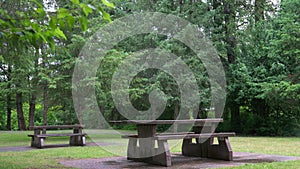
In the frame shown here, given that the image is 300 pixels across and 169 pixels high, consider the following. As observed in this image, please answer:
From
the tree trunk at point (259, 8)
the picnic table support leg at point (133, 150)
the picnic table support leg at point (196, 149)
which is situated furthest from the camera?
the tree trunk at point (259, 8)

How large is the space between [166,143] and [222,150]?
4.63ft

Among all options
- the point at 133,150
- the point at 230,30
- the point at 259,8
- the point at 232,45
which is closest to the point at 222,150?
the point at 133,150

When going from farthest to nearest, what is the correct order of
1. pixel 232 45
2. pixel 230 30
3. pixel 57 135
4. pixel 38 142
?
pixel 232 45 < pixel 230 30 < pixel 57 135 < pixel 38 142

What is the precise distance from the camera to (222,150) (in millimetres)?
7191

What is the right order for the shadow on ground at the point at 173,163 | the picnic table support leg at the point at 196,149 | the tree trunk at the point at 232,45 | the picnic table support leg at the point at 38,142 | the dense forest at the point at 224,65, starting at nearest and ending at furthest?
the shadow on ground at the point at 173,163 < the picnic table support leg at the point at 196,149 < the picnic table support leg at the point at 38,142 < the dense forest at the point at 224,65 < the tree trunk at the point at 232,45

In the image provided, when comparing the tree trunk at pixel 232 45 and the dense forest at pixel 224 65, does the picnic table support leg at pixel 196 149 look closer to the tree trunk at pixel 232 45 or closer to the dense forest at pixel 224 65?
the dense forest at pixel 224 65

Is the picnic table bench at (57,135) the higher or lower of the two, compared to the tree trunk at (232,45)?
lower

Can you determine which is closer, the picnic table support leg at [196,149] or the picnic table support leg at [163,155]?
the picnic table support leg at [163,155]

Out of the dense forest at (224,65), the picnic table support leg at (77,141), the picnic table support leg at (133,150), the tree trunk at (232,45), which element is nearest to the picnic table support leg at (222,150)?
the picnic table support leg at (133,150)

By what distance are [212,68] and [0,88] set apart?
419 inches

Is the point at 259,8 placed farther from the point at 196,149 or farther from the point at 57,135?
the point at 196,149

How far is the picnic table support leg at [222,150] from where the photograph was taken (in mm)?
7062

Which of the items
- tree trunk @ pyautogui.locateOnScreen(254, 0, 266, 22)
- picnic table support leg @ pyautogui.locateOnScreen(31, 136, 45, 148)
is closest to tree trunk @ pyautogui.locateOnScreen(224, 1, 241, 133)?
tree trunk @ pyautogui.locateOnScreen(254, 0, 266, 22)

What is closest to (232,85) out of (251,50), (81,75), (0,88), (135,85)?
(251,50)
